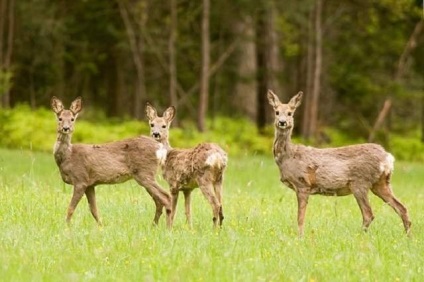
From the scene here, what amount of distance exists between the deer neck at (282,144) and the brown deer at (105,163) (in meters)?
1.34

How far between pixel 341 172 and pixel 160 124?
8.42ft

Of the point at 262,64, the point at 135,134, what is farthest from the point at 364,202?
the point at 262,64

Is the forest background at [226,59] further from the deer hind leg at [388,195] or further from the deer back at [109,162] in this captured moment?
the deer hind leg at [388,195]

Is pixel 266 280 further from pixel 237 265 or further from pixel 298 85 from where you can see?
pixel 298 85

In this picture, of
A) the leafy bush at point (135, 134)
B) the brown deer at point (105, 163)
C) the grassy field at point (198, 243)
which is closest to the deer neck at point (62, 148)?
the brown deer at point (105, 163)

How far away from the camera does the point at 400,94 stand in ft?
108

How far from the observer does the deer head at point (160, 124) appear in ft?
45.2

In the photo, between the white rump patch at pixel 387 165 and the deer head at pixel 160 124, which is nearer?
the white rump patch at pixel 387 165

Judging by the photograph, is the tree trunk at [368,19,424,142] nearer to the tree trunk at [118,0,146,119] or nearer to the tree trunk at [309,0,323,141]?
the tree trunk at [309,0,323,141]

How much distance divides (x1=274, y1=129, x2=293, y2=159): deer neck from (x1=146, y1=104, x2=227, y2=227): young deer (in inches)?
26.2

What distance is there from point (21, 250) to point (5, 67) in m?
21.9

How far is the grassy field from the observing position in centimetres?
949

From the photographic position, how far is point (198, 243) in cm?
1079

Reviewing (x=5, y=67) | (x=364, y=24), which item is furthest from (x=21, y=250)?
(x=364, y=24)
